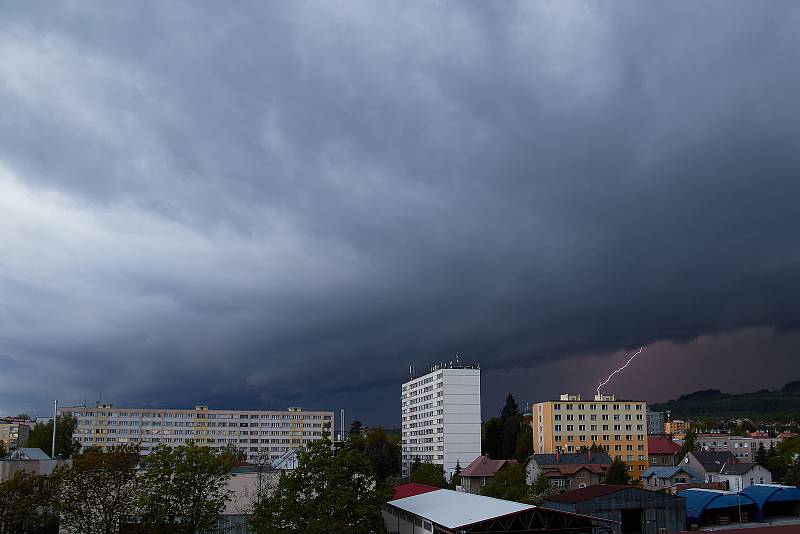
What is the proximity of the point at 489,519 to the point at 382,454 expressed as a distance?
104575mm

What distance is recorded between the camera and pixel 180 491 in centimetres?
4009

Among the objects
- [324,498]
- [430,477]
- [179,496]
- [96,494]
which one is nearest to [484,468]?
[430,477]

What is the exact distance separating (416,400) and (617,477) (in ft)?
242

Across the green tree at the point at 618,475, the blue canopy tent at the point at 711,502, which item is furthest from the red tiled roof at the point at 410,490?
the green tree at the point at 618,475

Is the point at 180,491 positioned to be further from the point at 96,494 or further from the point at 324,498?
the point at 324,498

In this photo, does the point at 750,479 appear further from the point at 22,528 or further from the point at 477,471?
the point at 22,528

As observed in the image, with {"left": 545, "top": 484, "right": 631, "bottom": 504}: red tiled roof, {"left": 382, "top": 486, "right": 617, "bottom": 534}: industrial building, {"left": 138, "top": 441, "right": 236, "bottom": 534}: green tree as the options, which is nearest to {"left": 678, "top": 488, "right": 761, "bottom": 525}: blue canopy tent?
{"left": 545, "top": 484, "right": 631, "bottom": 504}: red tiled roof

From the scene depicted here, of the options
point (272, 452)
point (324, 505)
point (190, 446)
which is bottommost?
point (272, 452)

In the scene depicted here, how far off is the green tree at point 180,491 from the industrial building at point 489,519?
14.3m

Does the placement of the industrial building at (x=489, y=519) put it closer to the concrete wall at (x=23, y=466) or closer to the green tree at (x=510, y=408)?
the concrete wall at (x=23, y=466)

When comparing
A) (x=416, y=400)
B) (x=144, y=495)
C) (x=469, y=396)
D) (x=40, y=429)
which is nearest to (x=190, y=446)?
(x=144, y=495)

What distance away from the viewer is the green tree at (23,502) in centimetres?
4012

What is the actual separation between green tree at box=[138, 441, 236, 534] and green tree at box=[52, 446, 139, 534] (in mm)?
1085

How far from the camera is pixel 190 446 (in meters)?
42.5
